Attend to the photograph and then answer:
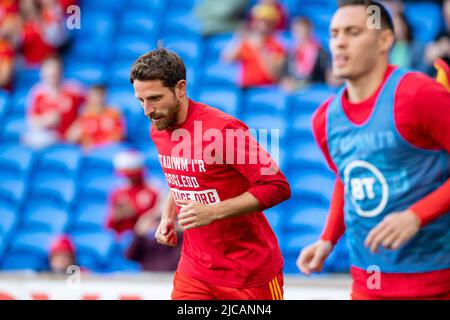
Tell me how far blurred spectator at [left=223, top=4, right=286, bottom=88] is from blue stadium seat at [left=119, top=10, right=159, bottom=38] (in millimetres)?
1611

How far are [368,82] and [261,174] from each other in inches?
22.9

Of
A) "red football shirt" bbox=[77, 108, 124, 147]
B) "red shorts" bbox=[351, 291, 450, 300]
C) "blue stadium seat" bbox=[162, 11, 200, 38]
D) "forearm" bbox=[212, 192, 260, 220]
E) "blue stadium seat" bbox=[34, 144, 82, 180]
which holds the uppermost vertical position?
"blue stadium seat" bbox=[162, 11, 200, 38]

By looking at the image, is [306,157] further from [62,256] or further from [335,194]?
[335,194]

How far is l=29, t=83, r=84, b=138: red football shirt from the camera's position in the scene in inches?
344

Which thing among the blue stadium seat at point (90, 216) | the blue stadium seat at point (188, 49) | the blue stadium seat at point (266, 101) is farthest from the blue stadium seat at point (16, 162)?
the blue stadium seat at point (266, 101)

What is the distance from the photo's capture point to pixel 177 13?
10.2m

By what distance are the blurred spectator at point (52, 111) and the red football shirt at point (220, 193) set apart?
5145 millimetres

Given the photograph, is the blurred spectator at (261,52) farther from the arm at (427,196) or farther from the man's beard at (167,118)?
the arm at (427,196)

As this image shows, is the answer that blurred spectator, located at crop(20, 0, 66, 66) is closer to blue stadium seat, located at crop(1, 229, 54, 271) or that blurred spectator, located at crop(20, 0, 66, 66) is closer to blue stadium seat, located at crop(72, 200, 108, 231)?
blue stadium seat, located at crop(72, 200, 108, 231)

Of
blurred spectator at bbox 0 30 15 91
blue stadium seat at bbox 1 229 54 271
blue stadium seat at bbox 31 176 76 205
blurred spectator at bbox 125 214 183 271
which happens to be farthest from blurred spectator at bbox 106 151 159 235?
blurred spectator at bbox 0 30 15 91

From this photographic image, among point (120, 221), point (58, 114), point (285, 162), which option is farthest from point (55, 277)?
point (58, 114)

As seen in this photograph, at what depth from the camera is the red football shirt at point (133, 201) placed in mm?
7016

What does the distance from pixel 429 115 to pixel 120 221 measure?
14.7 feet

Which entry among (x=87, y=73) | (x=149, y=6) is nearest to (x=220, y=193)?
(x=87, y=73)
